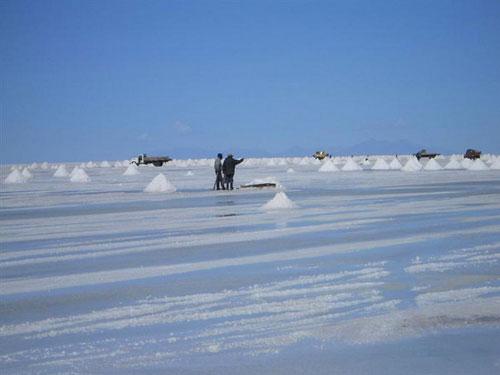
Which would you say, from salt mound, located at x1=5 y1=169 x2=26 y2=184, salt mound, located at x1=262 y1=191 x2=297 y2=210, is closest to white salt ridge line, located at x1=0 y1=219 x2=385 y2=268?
salt mound, located at x1=262 y1=191 x2=297 y2=210

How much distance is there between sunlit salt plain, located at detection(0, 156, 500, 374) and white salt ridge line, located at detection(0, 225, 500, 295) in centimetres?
3

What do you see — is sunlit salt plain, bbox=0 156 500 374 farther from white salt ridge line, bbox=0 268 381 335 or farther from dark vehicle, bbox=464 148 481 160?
dark vehicle, bbox=464 148 481 160

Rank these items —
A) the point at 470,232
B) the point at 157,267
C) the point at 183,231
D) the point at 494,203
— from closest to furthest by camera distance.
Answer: the point at 157,267, the point at 470,232, the point at 183,231, the point at 494,203

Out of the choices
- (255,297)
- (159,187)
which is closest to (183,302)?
(255,297)

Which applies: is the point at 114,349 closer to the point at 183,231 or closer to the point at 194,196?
the point at 183,231

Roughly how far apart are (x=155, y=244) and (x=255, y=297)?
4460 mm

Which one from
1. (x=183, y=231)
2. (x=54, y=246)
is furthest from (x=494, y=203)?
(x=54, y=246)

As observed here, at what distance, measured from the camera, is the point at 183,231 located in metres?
12.3

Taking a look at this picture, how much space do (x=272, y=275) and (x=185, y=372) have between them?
3.39m

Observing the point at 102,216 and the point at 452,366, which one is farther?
the point at 102,216

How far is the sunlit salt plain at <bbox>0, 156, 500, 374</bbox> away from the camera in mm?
4484

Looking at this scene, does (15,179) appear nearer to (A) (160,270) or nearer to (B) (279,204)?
(B) (279,204)

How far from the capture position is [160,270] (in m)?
8.12

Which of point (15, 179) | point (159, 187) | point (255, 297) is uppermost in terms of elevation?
point (15, 179)
